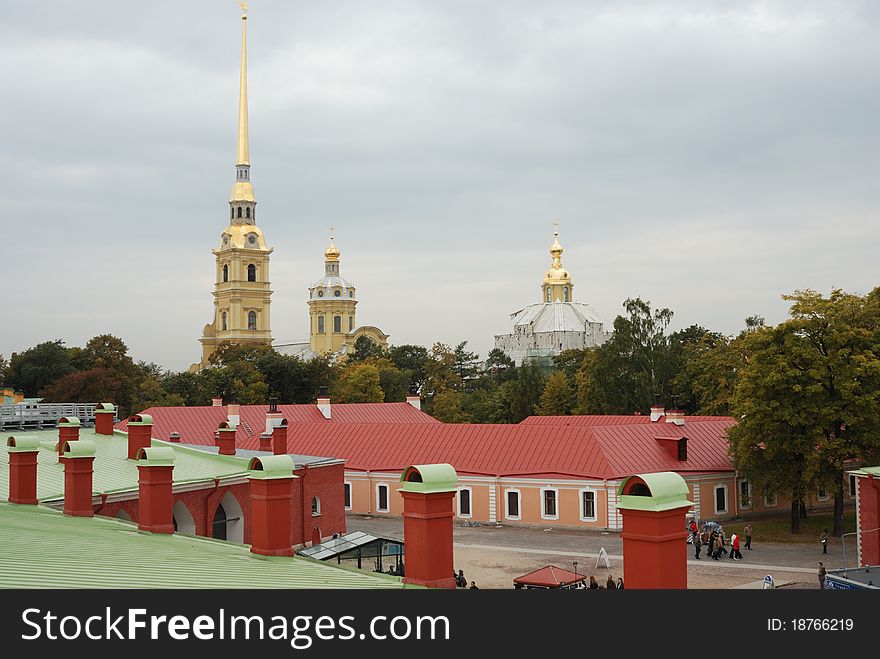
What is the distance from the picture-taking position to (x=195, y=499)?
90.3 ft

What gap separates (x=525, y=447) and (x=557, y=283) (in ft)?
327

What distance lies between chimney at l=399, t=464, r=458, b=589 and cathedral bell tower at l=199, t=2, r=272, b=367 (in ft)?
448

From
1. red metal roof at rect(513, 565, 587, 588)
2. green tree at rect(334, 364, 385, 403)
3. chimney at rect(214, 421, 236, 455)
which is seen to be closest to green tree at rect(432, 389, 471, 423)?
green tree at rect(334, 364, 385, 403)

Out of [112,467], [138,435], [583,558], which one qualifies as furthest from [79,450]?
[583,558]

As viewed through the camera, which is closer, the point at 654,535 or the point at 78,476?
the point at 654,535

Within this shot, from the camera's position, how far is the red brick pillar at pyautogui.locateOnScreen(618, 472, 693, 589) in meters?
8.45

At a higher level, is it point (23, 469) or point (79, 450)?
point (79, 450)

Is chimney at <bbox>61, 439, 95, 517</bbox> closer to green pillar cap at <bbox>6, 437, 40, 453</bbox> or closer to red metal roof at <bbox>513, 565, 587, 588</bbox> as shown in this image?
green pillar cap at <bbox>6, 437, 40, 453</bbox>

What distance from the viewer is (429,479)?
33.5 feet

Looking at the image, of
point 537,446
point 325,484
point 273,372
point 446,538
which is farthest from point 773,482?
point 273,372

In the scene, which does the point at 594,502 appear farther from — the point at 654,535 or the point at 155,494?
the point at 654,535

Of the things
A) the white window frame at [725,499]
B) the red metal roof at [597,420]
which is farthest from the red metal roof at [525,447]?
the red metal roof at [597,420]
